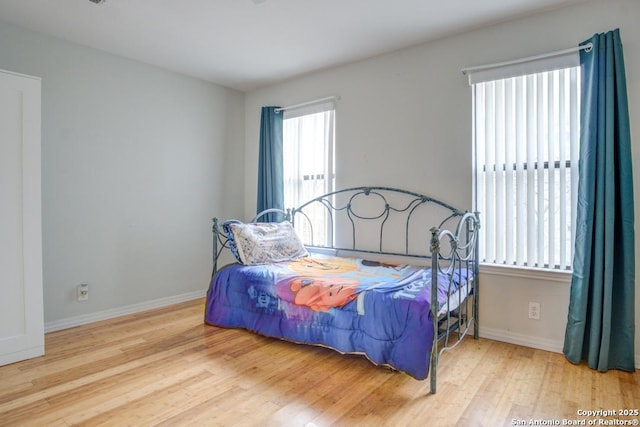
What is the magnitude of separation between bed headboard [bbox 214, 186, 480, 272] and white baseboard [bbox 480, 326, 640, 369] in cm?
52

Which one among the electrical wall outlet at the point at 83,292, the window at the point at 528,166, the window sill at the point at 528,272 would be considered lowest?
the electrical wall outlet at the point at 83,292

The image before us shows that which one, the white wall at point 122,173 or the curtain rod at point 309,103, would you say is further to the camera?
the curtain rod at point 309,103

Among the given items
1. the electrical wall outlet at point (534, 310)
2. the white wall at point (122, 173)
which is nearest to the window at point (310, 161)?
the white wall at point (122, 173)

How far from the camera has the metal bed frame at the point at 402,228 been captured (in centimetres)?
262

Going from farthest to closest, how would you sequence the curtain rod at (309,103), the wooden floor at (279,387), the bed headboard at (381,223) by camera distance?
1. the curtain rod at (309,103)
2. the bed headboard at (381,223)
3. the wooden floor at (279,387)

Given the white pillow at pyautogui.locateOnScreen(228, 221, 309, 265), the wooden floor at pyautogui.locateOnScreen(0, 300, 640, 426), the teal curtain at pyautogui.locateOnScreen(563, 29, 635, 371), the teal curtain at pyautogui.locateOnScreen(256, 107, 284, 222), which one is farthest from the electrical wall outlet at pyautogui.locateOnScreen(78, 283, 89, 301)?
the teal curtain at pyautogui.locateOnScreen(563, 29, 635, 371)

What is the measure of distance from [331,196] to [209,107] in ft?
5.43

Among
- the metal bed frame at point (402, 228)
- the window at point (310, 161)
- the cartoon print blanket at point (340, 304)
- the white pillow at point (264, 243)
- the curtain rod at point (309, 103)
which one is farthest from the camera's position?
the window at point (310, 161)

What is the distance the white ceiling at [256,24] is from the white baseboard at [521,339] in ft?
7.18

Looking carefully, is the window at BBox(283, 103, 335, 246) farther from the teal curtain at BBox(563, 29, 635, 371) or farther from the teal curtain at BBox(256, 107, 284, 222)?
the teal curtain at BBox(563, 29, 635, 371)

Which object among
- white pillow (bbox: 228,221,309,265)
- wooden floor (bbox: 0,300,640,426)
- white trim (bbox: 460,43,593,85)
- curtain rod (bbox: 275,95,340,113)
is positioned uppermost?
curtain rod (bbox: 275,95,340,113)

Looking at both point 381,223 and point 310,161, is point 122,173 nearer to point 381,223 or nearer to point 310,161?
point 310,161

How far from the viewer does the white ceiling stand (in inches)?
A: 94.7

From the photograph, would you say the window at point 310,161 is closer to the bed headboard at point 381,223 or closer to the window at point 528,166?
the bed headboard at point 381,223
